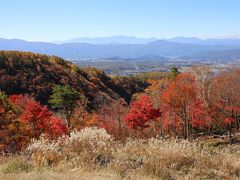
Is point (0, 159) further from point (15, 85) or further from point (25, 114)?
point (15, 85)

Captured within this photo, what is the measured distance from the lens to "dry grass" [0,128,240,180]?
8672mm

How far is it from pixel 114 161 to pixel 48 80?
370 feet

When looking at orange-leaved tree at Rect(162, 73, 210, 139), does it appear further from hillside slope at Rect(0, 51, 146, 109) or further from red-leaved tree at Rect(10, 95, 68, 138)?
hillside slope at Rect(0, 51, 146, 109)

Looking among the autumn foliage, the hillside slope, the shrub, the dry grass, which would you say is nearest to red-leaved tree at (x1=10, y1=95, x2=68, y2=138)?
the autumn foliage

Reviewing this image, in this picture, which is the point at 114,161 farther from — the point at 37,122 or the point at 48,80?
the point at 48,80

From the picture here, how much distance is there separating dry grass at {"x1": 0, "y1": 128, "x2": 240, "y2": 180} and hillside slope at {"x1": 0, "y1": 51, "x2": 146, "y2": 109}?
3460 inches

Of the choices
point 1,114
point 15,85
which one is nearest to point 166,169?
point 1,114

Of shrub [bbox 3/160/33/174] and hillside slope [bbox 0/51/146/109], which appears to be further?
hillside slope [bbox 0/51/146/109]

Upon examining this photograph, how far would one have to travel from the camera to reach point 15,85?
4267 inches

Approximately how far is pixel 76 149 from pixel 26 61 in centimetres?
12118

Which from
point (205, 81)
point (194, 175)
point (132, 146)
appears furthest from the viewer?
point (205, 81)

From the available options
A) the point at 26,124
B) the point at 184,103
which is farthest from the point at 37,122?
the point at 184,103

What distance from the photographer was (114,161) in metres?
9.48

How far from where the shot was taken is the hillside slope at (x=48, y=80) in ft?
354
